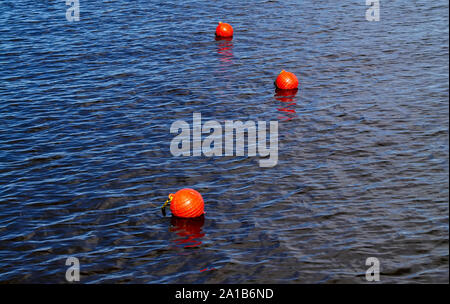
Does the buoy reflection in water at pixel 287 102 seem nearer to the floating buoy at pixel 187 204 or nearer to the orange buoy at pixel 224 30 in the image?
the floating buoy at pixel 187 204

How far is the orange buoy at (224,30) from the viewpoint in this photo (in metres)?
31.4

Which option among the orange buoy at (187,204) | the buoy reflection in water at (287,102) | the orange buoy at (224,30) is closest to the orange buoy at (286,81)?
the buoy reflection in water at (287,102)

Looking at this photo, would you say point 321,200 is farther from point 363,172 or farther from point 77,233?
point 77,233

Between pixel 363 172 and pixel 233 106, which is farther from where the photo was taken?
pixel 233 106

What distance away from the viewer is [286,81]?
24766mm

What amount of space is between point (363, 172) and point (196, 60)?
44.0 feet

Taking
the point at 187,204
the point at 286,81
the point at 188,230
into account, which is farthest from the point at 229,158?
the point at 286,81

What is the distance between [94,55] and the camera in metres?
29.9

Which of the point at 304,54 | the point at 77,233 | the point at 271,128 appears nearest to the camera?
the point at 77,233

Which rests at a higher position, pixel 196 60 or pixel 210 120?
pixel 196 60

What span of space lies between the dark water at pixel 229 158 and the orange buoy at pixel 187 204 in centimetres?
32
